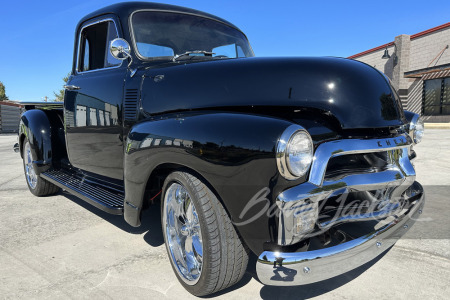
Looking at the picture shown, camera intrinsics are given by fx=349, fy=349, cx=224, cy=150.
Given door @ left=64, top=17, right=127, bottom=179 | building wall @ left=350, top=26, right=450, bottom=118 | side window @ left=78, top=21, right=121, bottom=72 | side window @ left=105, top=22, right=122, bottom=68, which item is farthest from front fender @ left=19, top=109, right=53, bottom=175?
building wall @ left=350, top=26, right=450, bottom=118

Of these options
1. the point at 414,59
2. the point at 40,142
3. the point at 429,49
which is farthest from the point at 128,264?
the point at 414,59

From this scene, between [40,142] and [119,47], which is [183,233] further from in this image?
[40,142]

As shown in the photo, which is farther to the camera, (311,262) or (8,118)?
(8,118)

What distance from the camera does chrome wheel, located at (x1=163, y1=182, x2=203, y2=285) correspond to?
2.13 meters

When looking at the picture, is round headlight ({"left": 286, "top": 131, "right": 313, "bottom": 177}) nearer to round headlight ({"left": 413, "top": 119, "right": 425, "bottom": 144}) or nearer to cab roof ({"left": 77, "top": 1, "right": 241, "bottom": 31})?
round headlight ({"left": 413, "top": 119, "right": 425, "bottom": 144})

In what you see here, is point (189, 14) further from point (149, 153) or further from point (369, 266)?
point (369, 266)

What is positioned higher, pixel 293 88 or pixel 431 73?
pixel 431 73

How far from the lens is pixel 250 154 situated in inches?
67.5

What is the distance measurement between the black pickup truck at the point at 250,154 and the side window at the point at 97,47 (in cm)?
10

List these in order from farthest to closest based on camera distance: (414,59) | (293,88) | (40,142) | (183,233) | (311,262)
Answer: (414,59), (40,142), (183,233), (293,88), (311,262)

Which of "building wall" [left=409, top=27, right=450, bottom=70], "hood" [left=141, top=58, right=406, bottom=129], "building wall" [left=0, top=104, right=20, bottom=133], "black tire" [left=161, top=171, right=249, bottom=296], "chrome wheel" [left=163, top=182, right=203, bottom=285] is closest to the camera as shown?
"black tire" [left=161, top=171, right=249, bottom=296]

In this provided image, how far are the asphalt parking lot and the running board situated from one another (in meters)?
0.36

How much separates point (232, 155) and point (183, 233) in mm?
733

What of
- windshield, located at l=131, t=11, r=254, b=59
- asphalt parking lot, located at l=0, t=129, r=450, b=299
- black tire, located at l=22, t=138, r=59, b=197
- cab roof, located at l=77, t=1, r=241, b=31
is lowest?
asphalt parking lot, located at l=0, t=129, r=450, b=299
